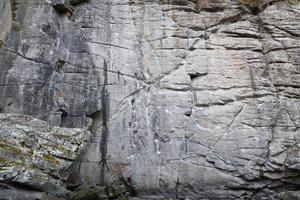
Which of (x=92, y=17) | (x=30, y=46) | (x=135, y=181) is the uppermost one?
(x=92, y=17)

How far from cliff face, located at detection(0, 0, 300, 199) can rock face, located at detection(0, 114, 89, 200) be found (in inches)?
48.9

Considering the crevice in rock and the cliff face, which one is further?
the crevice in rock

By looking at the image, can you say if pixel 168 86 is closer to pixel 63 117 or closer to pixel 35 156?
pixel 63 117

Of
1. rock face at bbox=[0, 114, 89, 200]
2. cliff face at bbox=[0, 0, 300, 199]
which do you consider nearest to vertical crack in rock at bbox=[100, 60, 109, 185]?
cliff face at bbox=[0, 0, 300, 199]

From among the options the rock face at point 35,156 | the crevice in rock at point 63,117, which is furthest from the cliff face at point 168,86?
the rock face at point 35,156

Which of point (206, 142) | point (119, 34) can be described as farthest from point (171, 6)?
point (206, 142)

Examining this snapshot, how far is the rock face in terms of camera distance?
10398 millimetres

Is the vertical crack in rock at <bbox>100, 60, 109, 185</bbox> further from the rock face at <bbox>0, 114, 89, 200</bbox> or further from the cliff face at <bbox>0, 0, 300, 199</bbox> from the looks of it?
the rock face at <bbox>0, 114, 89, 200</bbox>

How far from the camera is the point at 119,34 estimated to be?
14.3 m

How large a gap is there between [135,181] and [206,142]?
259 centimetres

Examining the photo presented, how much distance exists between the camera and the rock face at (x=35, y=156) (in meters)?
10.4

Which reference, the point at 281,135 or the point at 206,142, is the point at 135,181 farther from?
the point at 281,135

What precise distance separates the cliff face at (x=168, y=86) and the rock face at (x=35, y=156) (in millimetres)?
1243

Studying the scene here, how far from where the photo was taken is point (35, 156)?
36.2ft
